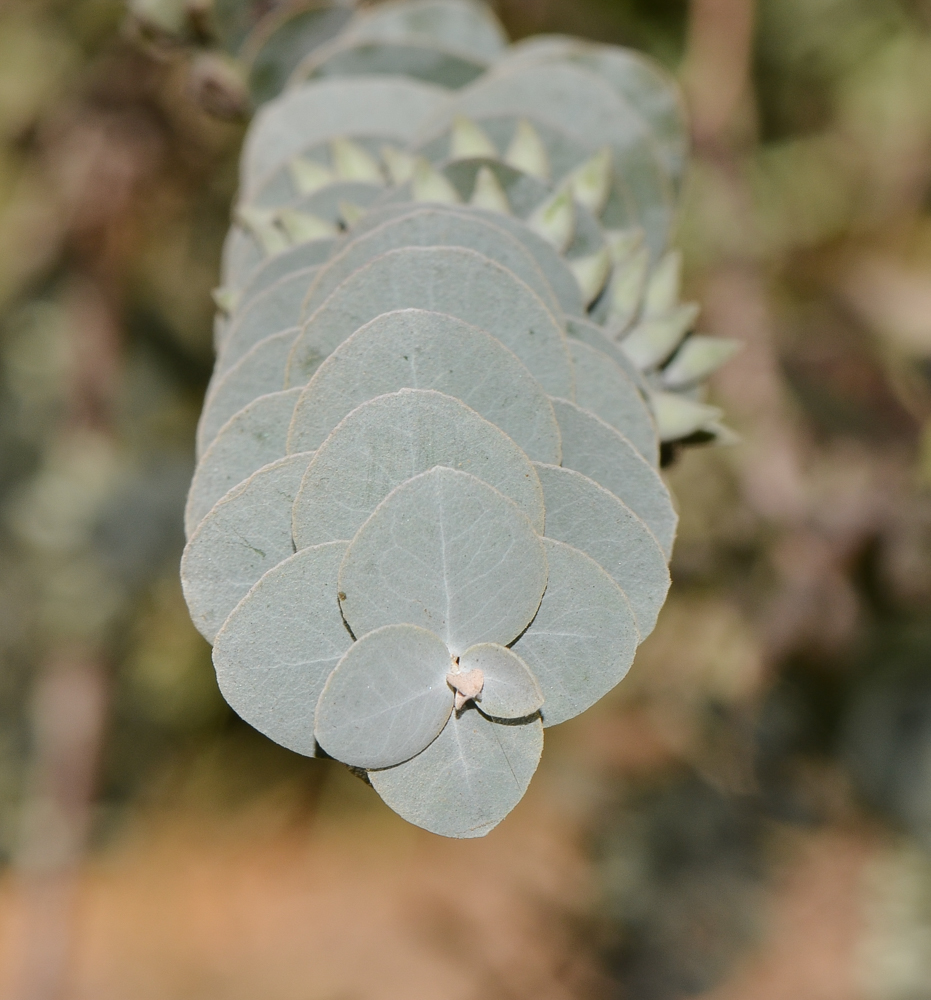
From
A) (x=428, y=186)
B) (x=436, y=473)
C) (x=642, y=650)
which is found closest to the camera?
(x=436, y=473)

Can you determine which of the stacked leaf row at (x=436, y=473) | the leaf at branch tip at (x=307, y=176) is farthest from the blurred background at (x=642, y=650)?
the stacked leaf row at (x=436, y=473)

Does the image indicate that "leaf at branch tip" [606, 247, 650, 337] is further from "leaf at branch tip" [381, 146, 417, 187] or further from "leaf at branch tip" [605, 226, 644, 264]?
"leaf at branch tip" [381, 146, 417, 187]

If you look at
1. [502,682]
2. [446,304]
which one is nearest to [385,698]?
[502,682]

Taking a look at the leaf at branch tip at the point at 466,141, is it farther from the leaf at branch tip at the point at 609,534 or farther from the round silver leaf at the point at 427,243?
the leaf at branch tip at the point at 609,534

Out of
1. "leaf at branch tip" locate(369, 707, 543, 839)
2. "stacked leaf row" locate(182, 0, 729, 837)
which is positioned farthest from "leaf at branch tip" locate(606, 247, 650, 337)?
"leaf at branch tip" locate(369, 707, 543, 839)

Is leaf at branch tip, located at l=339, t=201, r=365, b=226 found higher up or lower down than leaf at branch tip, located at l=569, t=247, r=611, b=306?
lower down

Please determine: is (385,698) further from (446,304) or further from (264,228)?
(264,228)

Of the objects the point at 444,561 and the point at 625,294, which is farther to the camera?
the point at 625,294

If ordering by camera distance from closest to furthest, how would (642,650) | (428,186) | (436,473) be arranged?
(436,473) → (428,186) → (642,650)
